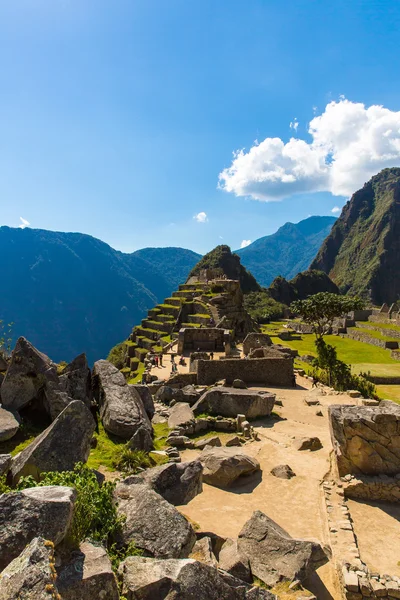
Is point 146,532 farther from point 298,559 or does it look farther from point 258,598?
point 298,559

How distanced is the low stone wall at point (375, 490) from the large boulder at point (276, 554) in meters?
4.23

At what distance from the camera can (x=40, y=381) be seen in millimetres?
10484

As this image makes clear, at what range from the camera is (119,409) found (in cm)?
1102

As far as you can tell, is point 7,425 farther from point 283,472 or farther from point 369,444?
point 369,444

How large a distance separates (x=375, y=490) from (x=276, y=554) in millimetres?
5186

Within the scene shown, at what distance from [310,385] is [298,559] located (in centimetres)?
1906

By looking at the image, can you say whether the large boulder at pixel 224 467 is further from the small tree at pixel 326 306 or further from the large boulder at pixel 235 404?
the small tree at pixel 326 306

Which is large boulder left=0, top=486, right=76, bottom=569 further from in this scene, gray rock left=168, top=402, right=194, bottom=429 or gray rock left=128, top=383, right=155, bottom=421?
gray rock left=168, top=402, right=194, bottom=429

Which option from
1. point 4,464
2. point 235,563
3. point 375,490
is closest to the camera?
point 235,563

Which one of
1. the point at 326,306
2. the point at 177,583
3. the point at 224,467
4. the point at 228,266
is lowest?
the point at 224,467

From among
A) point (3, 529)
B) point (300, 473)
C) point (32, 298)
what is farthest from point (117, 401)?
point (32, 298)

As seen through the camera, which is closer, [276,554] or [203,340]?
[276,554]

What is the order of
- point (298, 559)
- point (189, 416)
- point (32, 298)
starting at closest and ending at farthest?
point (298, 559) → point (189, 416) → point (32, 298)

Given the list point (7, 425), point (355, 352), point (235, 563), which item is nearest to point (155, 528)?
point (235, 563)
